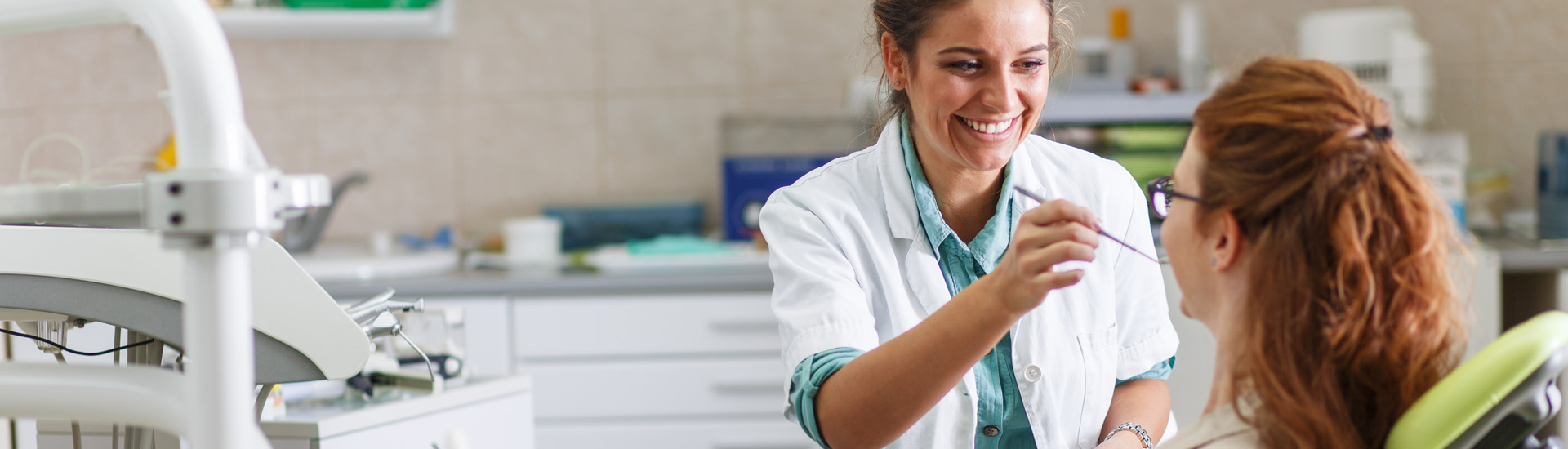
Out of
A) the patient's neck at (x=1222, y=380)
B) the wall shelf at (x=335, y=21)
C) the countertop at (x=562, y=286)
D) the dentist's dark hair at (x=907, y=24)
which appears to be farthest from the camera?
the wall shelf at (x=335, y=21)

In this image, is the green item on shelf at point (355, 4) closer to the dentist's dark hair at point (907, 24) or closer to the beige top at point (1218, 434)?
the dentist's dark hair at point (907, 24)

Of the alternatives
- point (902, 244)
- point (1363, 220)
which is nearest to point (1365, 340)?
point (1363, 220)

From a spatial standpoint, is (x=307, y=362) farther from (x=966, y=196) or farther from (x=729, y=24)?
(x=729, y=24)

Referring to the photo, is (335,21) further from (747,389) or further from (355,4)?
(747,389)

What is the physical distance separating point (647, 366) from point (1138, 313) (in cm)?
126

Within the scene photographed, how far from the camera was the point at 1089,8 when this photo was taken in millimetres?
2863

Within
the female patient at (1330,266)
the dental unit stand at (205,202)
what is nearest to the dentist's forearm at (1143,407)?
the female patient at (1330,266)

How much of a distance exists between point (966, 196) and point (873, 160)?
11 cm

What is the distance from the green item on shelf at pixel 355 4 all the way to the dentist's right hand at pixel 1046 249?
2112mm

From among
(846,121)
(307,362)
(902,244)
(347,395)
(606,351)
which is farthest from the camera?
(846,121)

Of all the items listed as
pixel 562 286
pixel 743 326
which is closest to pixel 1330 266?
pixel 743 326

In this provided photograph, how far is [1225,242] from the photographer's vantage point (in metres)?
0.89

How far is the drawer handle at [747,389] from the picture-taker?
235 centimetres

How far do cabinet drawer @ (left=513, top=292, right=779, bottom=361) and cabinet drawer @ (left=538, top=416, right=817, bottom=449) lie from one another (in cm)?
15
